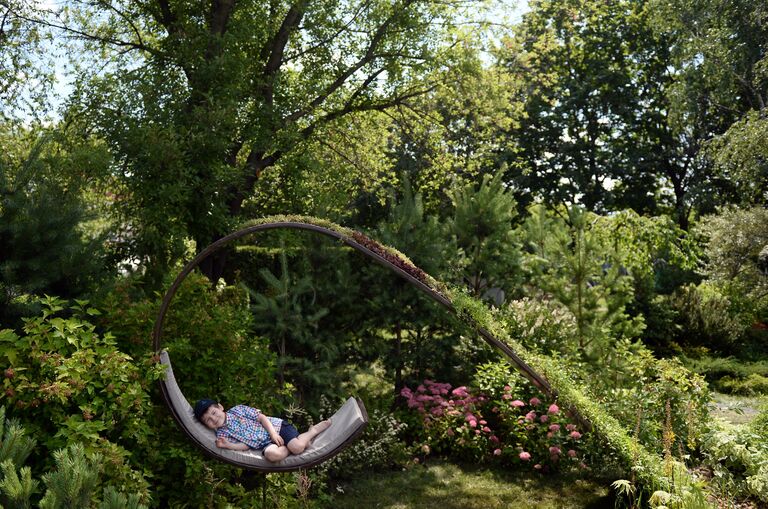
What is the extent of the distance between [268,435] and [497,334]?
6.56 ft

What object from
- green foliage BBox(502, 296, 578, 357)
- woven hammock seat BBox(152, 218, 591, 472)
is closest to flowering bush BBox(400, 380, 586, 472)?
green foliage BBox(502, 296, 578, 357)

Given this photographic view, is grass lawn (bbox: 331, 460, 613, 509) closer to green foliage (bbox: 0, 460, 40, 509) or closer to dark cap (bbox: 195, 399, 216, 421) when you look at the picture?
dark cap (bbox: 195, 399, 216, 421)

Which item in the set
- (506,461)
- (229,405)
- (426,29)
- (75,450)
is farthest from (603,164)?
(75,450)

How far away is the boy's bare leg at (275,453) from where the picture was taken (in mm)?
4801

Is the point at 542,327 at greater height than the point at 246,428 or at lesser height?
greater

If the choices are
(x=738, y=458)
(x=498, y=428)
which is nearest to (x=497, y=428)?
→ (x=498, y=428)

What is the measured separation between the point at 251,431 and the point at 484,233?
5.32 meters

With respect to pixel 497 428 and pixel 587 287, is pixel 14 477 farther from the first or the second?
pixel 587 287

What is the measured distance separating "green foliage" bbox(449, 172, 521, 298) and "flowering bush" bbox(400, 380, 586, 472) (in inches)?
73.1

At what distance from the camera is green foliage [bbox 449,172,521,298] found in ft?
30.9

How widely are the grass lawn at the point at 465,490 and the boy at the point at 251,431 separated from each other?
1584mm

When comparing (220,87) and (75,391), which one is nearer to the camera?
(75,391)

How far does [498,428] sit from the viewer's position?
7871 millimetres

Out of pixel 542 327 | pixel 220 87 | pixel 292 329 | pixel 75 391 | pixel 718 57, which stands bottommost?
pixel 542 327
